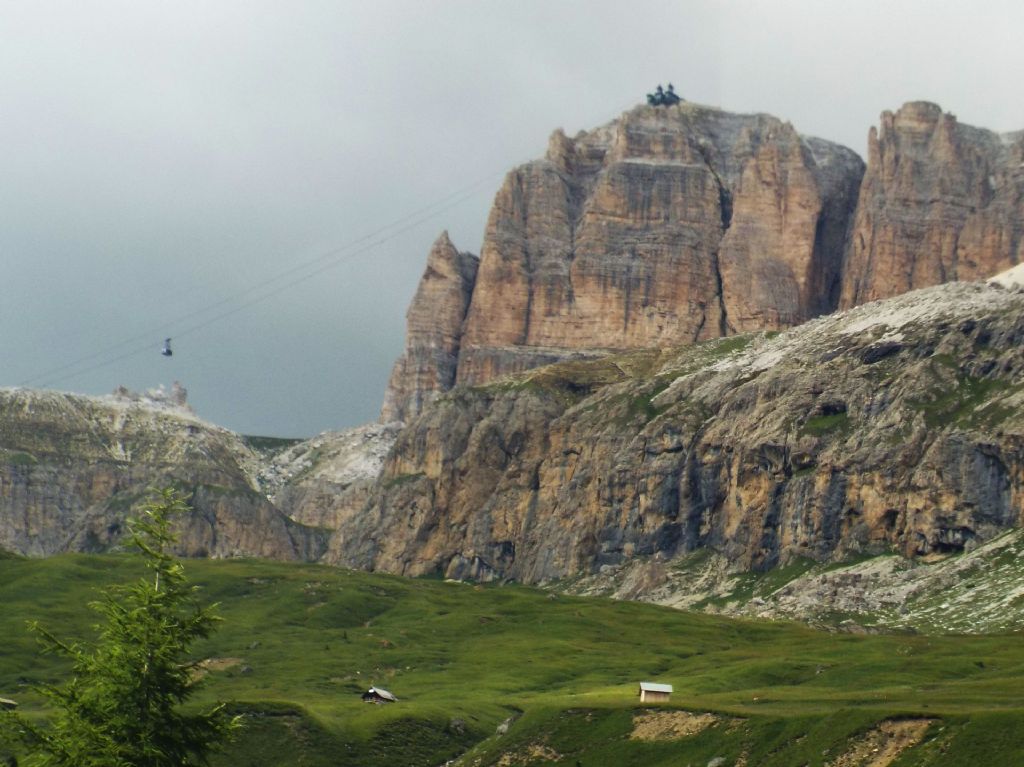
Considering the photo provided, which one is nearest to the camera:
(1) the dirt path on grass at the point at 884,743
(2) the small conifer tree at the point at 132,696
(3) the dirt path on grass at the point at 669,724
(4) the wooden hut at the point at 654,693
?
(2) the small conifer tree at the point at 132,696

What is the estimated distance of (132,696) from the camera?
70500mm

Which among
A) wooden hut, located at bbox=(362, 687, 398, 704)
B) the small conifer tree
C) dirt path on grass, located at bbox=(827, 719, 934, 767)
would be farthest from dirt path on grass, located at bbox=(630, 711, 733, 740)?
the small conifer tree

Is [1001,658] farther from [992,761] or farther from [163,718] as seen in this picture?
[163,718]

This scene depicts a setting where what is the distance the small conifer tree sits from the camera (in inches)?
2680

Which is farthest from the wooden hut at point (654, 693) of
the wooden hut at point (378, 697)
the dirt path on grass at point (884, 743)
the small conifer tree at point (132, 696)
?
the small conifer tree at point (132, 696)

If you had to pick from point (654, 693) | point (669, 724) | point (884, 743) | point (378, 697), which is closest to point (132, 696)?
point (884, 743)

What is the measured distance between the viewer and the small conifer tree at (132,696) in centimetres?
6806

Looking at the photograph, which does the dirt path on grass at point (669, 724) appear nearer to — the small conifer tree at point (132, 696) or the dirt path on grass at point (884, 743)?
the dirt path on grass at point (884, 743)

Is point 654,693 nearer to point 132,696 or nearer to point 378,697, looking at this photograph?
point 378,697

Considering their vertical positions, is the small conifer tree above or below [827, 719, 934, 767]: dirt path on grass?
above

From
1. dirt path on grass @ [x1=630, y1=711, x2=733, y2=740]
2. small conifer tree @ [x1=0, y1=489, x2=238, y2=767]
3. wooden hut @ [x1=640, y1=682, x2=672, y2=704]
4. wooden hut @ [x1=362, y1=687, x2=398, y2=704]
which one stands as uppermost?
small conifer tree @ [x1=0, y1=489, x2=238, y2=767]

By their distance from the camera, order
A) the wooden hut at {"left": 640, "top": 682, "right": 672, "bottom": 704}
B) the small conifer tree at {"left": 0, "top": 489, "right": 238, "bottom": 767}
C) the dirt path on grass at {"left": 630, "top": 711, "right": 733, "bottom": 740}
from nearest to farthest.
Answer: the small conifer tree at {"left": 0, "top": 489, "right": 238, "bottom": 767}
the dirt path on grass at {"left": 630, "top": 711, "right": 733, "bottom": 740}
the wooden hut at {"left": 640, "top": 682, "right": 672, "bottom": 704}

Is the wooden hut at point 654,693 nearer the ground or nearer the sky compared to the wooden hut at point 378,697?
nearer the sky

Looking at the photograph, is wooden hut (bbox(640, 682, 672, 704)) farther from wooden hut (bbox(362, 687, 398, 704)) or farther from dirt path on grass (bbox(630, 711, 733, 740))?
wooden hut (bbox(362, 687, 398, 704))
